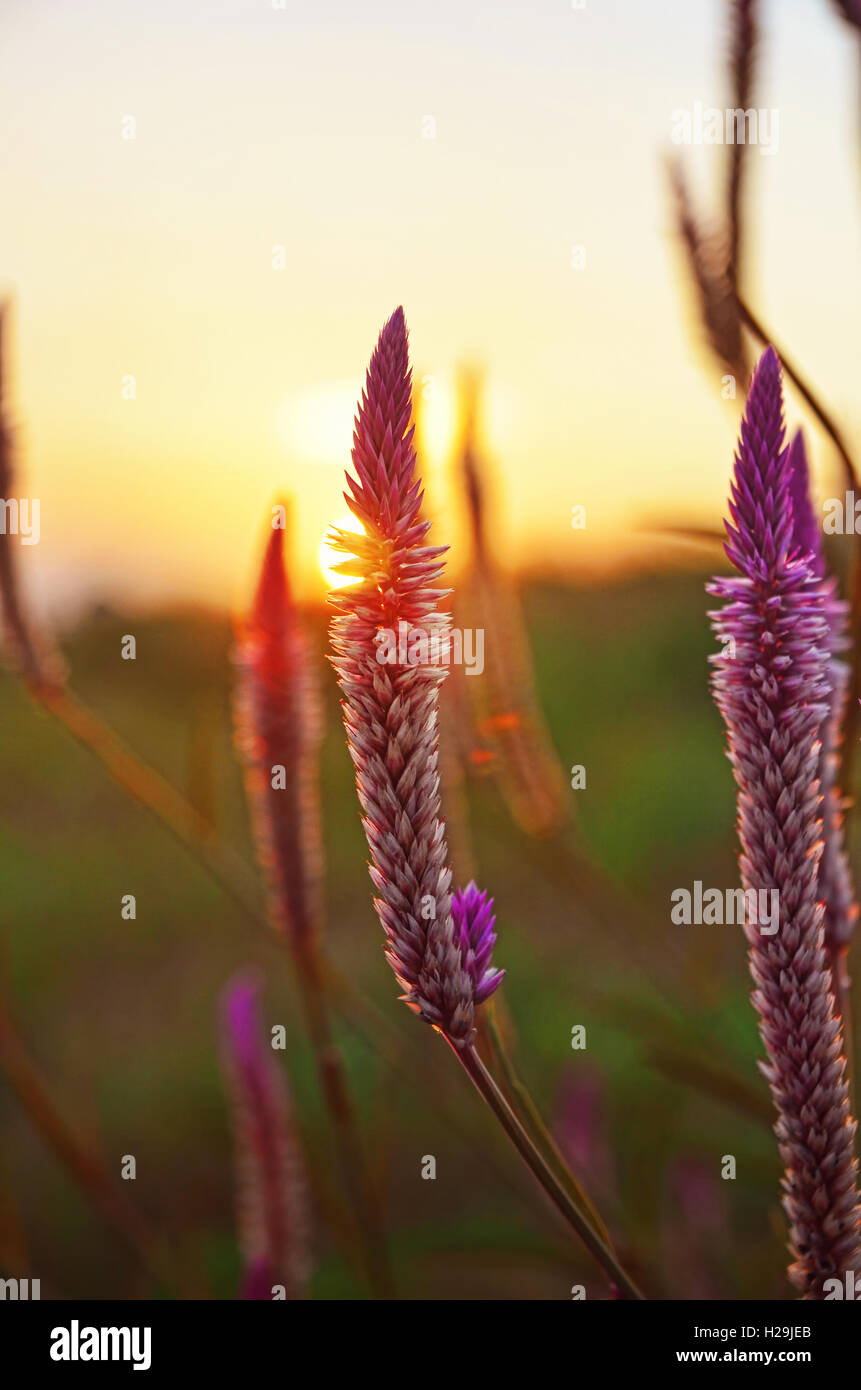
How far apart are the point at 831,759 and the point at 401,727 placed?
0.37m

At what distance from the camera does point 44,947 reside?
13.5 feet

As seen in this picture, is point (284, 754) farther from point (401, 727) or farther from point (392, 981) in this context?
point (392, 981)

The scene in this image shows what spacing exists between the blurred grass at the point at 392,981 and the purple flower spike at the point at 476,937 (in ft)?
1.89

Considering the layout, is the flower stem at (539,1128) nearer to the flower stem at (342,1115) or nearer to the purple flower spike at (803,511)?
the purple flower spike at (803,511)

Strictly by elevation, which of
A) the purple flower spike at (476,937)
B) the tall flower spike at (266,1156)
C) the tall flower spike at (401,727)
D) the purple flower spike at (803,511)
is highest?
the purple flower spike at (803,511)

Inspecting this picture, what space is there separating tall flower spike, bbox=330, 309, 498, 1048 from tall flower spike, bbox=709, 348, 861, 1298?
0.20m

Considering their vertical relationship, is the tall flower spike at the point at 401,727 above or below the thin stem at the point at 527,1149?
above

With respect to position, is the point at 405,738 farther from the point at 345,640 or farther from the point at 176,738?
the point at 176,738

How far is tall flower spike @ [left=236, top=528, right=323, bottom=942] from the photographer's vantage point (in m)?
1.19

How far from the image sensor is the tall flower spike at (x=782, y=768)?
66cm

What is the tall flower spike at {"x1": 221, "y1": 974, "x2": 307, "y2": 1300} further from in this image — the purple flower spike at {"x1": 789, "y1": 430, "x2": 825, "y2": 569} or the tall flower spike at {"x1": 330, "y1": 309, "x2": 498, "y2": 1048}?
the purple flower spike at {"x1": 789, "y1": 430, "x2": 825, "y2": 569}

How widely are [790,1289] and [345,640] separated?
1.04 metres

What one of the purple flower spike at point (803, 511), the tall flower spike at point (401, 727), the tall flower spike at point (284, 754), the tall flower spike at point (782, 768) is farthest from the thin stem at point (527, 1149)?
the tall flower spike at point (284, 754)
